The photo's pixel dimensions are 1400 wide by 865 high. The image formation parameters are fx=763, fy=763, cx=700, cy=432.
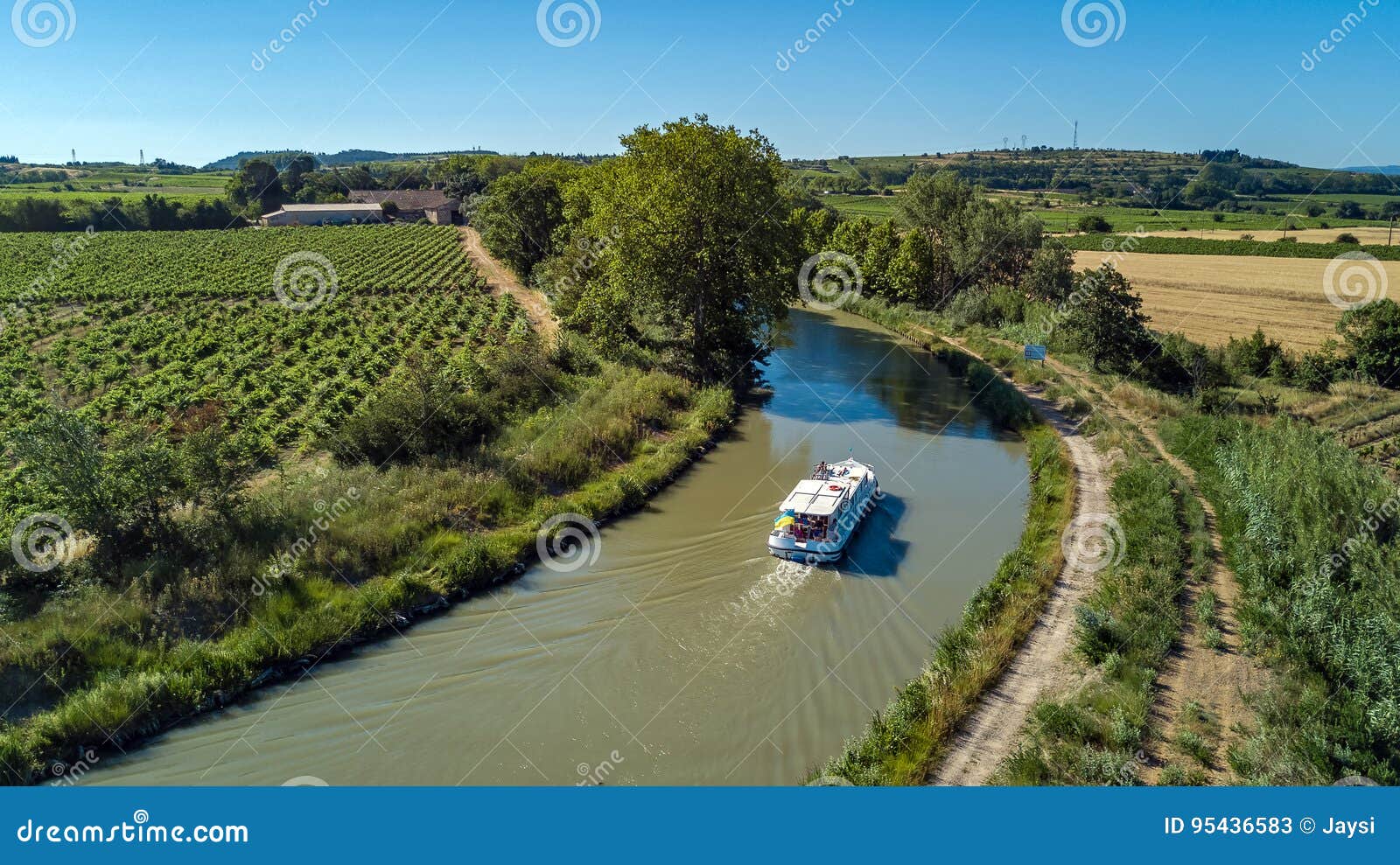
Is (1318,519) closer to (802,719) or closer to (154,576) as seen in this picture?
(802,719)

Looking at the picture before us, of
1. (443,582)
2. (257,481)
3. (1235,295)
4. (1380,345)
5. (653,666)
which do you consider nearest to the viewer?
(653,666)

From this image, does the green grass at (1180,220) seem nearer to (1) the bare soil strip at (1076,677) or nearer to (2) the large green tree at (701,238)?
(2) the large green tree at (701,238)

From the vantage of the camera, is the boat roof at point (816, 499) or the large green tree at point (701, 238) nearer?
the boat roof at point (816, 499)

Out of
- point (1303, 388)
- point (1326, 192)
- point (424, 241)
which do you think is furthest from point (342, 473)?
point (1326, 192)

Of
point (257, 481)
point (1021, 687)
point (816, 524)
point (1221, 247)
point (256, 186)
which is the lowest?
point (1021, 687)

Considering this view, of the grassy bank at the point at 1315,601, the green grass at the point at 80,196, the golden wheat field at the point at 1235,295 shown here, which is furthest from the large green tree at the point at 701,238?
the green grass at the point at 80,196

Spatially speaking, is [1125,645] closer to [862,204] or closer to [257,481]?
[257,481]

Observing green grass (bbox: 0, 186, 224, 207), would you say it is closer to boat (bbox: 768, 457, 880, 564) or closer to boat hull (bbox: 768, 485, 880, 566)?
boat (bbox: 768, 457, 880, 564)

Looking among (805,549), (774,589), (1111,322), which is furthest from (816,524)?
(1111,322)
